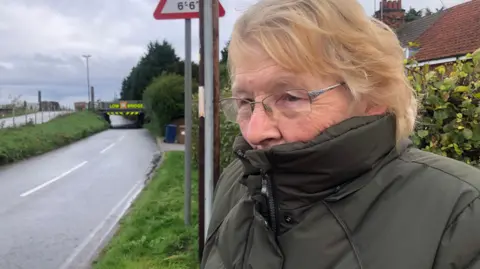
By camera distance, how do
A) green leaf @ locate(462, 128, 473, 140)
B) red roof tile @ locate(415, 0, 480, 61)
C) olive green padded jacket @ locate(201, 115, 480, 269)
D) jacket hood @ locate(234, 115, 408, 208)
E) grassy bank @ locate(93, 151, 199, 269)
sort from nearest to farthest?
olive green padded jacket @ locate(201, 115, 480, 269)
jacket hood @ locate(234, 115, 408, 208)
green leaf @ locate(462, 128, 473, 140)
grassy bank @ locate(93, 151, 199, 269)
red roof tile @ locate(415, 0, 480, 61)

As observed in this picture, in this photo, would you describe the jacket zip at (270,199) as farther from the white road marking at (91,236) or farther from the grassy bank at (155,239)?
the white road marking at (91,236)

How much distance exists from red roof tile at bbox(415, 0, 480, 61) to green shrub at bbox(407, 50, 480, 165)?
13.2 meters

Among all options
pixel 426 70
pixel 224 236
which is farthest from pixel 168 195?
pixel 224 236

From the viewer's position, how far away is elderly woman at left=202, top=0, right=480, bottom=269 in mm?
1125

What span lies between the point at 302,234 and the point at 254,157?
219mm

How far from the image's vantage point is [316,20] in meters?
1.27

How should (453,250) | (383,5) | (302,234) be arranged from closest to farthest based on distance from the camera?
(453,250) < (302,234) < (383,5)

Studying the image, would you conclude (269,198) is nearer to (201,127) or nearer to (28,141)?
(201,127)

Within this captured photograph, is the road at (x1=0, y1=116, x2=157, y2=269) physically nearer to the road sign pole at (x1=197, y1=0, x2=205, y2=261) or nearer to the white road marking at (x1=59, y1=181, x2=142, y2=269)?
the white road marking at (x1=59, y1=181, x2=142, y2=269)

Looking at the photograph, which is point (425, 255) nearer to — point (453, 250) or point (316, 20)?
point (453, 250)

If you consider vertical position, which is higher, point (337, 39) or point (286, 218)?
point (337, 39)

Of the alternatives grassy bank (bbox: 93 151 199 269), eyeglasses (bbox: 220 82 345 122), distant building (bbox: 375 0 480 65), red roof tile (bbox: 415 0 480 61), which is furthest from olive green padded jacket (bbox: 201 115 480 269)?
distant building (bbox: 375 0 480 65)

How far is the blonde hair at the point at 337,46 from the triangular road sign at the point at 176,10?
4.09 m

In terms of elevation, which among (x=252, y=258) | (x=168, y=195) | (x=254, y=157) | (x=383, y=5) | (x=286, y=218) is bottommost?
(x=168, y=195)
